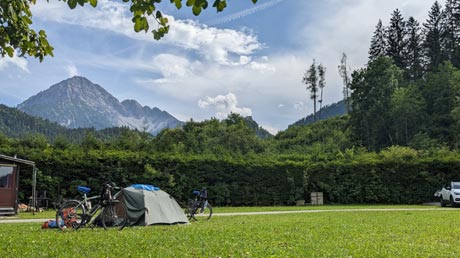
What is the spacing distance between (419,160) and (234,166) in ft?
40.1

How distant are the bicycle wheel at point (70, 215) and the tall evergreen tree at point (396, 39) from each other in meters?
69.9

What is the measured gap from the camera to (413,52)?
237 ft

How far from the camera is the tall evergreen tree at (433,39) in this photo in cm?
6688

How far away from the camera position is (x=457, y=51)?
211 feet

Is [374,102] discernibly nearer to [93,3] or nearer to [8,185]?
[8,185]

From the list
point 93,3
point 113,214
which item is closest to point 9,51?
point 93,3

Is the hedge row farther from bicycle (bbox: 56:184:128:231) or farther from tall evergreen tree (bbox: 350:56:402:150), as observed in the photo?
tall evergreen tree (bbox: 350:56:402:150)

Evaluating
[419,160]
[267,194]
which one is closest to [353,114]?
[419,160]

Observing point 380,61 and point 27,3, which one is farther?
point 380,61

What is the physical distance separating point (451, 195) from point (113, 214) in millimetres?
19329

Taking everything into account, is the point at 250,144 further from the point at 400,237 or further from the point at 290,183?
the point at 400,237

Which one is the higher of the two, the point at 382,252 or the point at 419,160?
the point at 419,160

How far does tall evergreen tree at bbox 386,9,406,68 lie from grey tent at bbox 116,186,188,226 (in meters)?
67.4

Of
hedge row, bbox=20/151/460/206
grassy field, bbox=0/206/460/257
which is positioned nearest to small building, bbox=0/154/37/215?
hedge row, bbox=20/151/460/206
